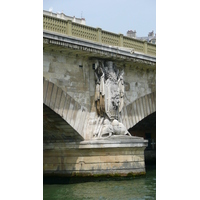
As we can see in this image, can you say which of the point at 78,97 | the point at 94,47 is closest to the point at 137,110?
the point at 78,97

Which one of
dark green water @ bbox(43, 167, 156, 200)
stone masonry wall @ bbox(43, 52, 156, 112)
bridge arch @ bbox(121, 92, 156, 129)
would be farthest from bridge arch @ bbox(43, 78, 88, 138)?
bridge arch @ bbox(121, 92, 156, 129)

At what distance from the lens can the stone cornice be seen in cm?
1269

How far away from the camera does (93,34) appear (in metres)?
14.6

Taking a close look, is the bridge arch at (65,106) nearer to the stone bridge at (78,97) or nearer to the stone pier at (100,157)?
the stone bridge at (78,97)

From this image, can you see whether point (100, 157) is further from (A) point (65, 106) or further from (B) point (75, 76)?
(B) point (75, 76)

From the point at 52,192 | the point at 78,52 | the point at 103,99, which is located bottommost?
the point at 52,192

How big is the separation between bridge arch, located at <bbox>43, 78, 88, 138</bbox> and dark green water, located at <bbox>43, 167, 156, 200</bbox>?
1.77 metres

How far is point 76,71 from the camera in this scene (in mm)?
14453

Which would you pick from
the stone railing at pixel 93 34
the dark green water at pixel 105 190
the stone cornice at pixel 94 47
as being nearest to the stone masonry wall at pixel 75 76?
the stone cornice at pixel 94 47

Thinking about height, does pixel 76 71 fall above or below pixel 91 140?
above

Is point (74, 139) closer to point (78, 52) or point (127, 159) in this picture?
point (127, 159)

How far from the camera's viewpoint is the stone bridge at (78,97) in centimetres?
1339
